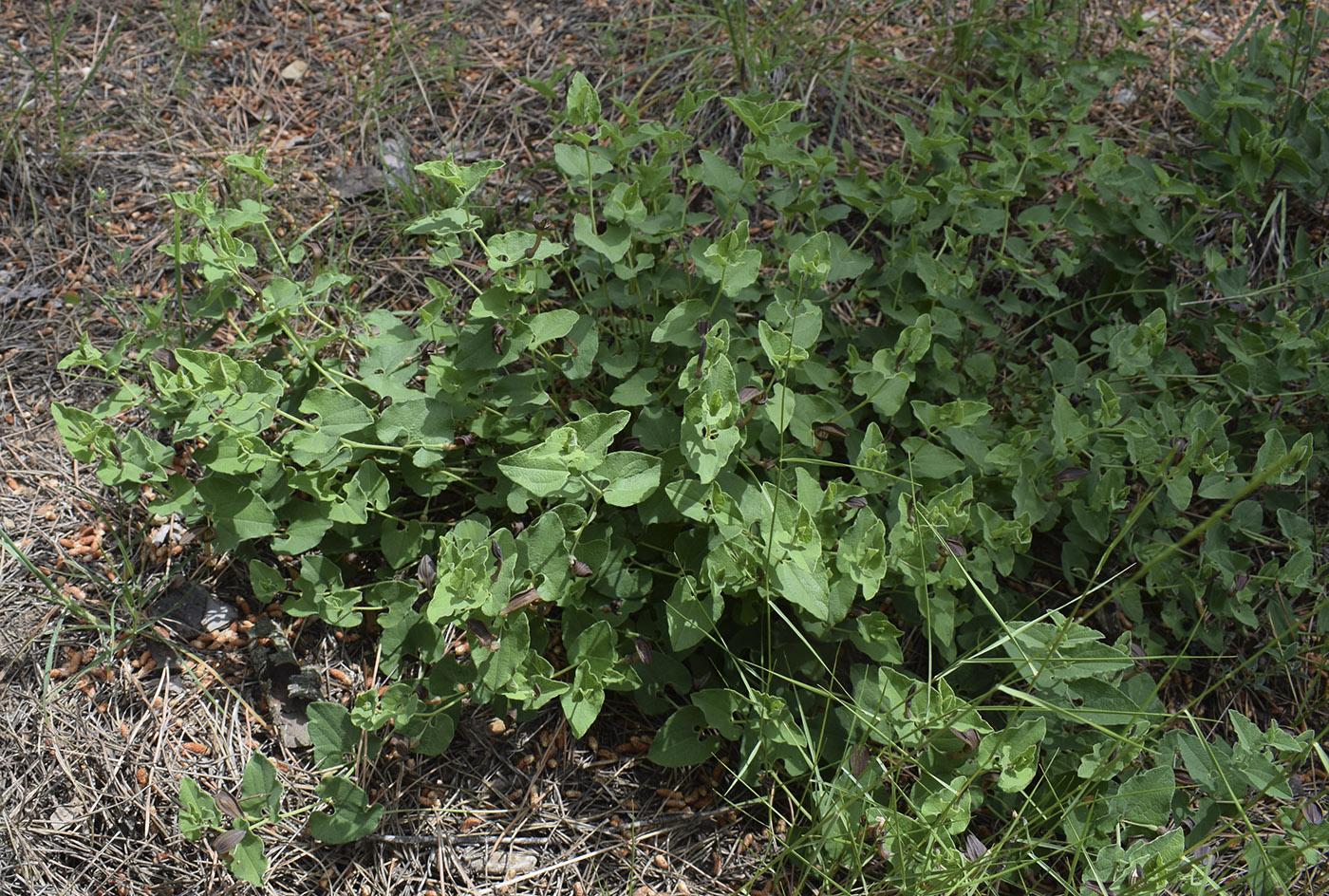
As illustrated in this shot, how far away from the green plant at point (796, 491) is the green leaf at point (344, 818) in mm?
40

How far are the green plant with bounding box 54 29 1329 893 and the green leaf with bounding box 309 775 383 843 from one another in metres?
0.04

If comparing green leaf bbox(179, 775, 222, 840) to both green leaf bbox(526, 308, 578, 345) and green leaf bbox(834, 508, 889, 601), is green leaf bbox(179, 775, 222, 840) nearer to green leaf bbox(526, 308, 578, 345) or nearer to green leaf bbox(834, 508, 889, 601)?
green leaf bbox(526, 308, 578, 345)

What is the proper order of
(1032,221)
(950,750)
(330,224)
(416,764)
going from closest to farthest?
(950,750)
(416,764)
(1032,221)
(330,224)

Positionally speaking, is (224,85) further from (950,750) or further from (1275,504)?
(1275,504)

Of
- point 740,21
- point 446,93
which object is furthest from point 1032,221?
point 446,93

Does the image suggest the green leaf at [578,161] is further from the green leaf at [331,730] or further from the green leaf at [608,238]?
the green leaf at [331,730]

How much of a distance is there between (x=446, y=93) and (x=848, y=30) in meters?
1.58

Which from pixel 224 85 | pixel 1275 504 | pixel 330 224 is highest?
pixel 224 85

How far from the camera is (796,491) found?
2.40 m

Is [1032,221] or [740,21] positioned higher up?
[740,21]

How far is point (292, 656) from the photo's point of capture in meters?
2.56

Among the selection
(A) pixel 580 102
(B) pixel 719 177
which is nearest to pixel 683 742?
(B) pixel 719 177

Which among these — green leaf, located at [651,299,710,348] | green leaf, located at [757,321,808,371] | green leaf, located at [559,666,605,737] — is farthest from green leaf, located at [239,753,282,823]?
green leaf, located at [757,321,808,371]

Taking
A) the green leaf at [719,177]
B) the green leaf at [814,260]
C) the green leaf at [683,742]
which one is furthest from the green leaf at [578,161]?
the green leaf at [683,742]
